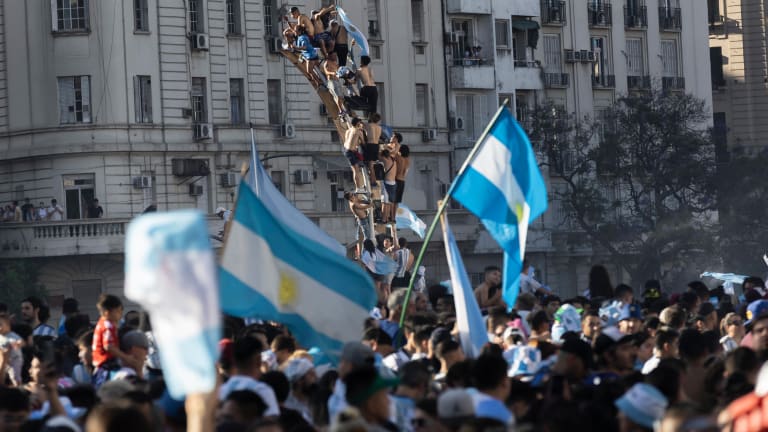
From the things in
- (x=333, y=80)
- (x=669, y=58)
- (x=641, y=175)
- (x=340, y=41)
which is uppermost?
(x=669, y=58)

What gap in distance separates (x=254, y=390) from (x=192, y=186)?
141 ft

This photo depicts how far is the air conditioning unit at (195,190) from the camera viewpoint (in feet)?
179

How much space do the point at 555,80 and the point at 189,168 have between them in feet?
54.7

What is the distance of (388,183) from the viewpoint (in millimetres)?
30766

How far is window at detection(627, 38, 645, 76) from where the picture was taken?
69062 millimetres

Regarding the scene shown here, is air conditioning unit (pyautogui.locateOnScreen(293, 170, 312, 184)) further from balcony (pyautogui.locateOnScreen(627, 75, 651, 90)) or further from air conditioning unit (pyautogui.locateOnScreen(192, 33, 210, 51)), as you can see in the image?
balcony (pyautogui.locateOnScreen(627, 75, 651, 90))

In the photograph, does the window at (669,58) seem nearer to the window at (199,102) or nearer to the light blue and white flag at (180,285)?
the window at (199,102)

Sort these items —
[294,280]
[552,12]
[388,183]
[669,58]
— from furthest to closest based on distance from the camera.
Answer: [669,58] < [552,12] < [388,183] < [294,280]

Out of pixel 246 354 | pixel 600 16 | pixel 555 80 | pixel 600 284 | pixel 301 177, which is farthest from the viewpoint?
pixel 600 16

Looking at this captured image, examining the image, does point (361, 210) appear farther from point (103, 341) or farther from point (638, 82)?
point (638, 82)

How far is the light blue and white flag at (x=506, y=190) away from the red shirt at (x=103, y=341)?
3167 mm

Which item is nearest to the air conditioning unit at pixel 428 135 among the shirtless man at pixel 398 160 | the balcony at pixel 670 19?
the balcony at pixel 670 19

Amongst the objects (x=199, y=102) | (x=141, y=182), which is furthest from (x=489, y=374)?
(x=199, y=102)

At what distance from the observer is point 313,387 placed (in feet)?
44.0
